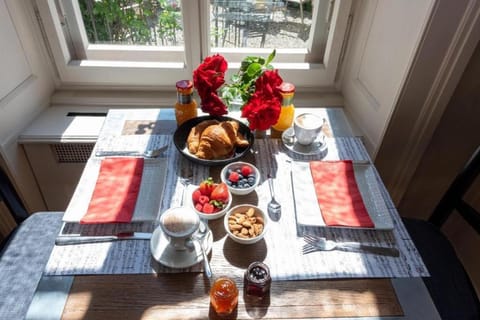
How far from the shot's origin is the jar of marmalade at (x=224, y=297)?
58 cm

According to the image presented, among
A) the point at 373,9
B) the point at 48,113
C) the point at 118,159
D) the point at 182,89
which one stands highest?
the point at 373,9

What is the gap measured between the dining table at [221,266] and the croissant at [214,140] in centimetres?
3

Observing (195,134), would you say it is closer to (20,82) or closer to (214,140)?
(214,140)

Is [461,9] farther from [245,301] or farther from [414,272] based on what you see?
[245,301]

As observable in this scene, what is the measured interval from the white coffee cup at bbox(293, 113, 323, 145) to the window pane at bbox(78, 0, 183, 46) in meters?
0.63

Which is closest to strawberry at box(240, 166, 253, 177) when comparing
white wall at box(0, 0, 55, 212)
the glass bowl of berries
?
the glass bowl of berries

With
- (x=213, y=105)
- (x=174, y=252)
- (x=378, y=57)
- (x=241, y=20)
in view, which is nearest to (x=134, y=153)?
(x=213, y=105)

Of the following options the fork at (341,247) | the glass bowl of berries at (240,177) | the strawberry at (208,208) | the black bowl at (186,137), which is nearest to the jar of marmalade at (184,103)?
the black bowl at (186,137)

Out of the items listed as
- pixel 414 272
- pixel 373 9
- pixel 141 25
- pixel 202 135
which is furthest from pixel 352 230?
pixel 141 25

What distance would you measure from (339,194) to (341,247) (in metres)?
0.16

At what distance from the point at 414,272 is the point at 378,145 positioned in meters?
0.54

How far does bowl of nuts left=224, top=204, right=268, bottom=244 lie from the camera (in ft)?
2.28

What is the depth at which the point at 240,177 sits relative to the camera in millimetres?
834

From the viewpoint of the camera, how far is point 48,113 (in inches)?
50.8
